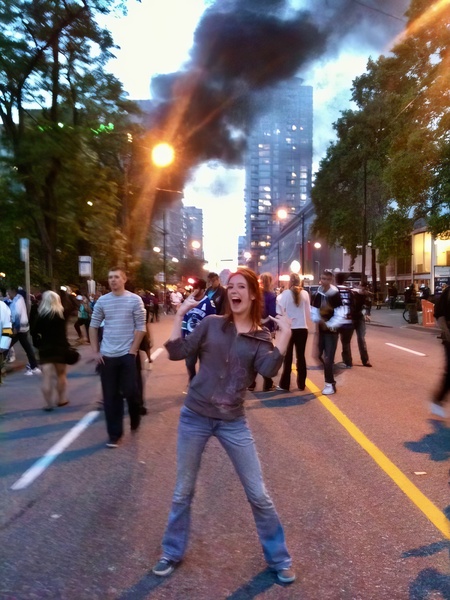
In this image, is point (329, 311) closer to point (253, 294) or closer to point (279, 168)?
point (253, 294)

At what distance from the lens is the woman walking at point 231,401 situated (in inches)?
118

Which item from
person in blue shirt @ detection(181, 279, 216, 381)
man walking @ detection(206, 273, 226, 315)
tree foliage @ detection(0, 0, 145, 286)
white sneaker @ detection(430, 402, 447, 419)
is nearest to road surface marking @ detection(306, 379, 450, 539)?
white sneaker @ detection(430, 402, 447, 419)

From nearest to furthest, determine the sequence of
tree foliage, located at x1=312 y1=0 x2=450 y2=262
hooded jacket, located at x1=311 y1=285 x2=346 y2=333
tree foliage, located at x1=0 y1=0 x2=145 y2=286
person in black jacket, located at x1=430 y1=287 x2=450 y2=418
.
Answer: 1. person in black jacket, located at x1=430 y1=287 x2=450 y2=418
2. hooded jacket, located at x1=311 y1=285 x2=346 y2=333
3. tree foliage, located at x1=0 y1=0 x2=145 y2=286
4. tree foliage, located at x1=312 y1=0 x2=450 y2=262

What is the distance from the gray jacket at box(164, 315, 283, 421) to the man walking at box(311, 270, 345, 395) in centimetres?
527

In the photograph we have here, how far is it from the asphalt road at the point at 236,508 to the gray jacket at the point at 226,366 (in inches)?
35.8

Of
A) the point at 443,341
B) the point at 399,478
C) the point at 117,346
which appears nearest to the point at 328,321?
the point at 443,341

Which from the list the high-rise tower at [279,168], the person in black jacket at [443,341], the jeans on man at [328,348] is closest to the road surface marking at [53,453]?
the jeans on man at [328,348]

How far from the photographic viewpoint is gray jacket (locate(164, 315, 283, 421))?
9.94 feet

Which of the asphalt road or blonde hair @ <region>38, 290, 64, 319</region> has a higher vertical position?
blonde hair @ <region>38, 290, 64, 319</region>

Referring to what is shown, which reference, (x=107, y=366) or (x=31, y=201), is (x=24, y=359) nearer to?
(x=31, y=201)

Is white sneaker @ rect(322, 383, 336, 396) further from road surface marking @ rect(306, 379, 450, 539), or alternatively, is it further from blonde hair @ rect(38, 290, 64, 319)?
blonde hair @ rect(38, 290, 64, 319)

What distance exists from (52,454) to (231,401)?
307 cm

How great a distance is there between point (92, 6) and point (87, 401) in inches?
489

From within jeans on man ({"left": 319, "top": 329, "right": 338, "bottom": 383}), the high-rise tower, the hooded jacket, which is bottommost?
jeans on man ({"left": 319, "top": 329, "right": 338, "bottom": 383})
